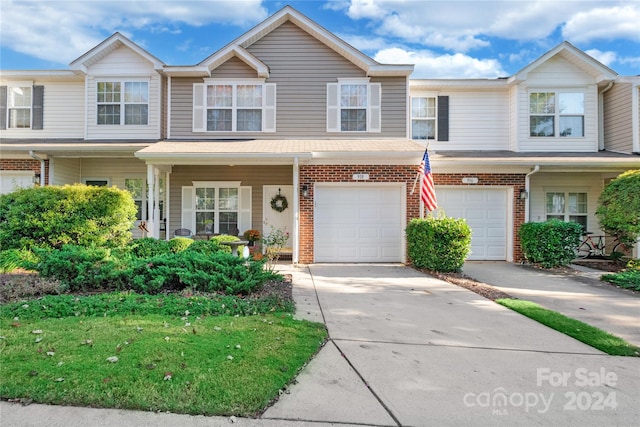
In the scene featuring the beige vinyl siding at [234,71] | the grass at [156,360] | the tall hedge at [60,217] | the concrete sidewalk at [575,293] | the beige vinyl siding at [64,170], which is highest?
the beige vinyl siding at [234,71]

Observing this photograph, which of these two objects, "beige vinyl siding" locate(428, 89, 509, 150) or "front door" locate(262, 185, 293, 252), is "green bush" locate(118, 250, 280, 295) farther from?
"beige vinyl siding" locate(428, 89, 509, 150)

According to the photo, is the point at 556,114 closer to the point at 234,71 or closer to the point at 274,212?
the point at 274,212

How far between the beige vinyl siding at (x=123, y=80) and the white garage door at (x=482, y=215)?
31.4ft

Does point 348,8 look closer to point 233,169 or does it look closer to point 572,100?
point 233,169

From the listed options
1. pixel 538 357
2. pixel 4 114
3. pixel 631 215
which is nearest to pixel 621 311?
pixel 538 357

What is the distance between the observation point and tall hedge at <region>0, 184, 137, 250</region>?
7707 millimetres

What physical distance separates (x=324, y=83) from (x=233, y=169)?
4.08 m

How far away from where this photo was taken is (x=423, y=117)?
1222cm

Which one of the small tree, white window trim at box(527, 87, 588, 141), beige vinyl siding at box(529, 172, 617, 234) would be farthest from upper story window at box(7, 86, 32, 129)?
the small tree

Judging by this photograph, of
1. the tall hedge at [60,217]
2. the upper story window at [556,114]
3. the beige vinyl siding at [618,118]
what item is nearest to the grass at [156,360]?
the tall hedge at [60,217]

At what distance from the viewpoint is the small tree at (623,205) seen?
8.41m

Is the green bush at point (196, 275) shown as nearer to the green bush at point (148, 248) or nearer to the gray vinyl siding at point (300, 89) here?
the green bush at point (148, 248)

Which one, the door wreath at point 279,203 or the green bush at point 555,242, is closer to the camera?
the green bush at point 555,242

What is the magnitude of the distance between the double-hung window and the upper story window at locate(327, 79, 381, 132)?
6556 mm
